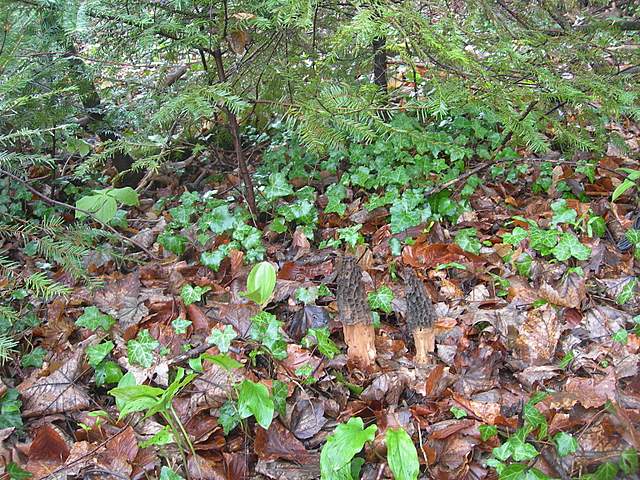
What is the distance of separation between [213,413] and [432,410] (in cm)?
98

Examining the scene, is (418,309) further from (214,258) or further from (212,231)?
(212,231)

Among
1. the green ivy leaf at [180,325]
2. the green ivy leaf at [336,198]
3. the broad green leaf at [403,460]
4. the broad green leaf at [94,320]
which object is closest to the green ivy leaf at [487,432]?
the broad green leaf at [403,460]

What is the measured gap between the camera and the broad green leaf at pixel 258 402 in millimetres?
2037

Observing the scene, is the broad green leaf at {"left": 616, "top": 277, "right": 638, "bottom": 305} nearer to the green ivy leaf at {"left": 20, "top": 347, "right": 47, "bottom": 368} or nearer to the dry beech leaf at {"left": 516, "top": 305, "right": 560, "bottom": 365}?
the dry beech leaf at {"left": 516, "top": 305, "right": 560, "bottom": 365}

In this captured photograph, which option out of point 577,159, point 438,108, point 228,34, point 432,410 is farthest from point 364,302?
point 577,159

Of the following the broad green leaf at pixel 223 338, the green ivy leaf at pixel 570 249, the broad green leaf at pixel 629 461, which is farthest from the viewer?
the green ivy leaf at pixel 570 249

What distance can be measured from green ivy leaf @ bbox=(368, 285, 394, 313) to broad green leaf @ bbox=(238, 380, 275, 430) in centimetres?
88

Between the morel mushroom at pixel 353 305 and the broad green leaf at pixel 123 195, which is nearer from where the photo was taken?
the morel mushroom at pixel 353 305

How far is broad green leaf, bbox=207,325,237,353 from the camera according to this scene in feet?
8.16

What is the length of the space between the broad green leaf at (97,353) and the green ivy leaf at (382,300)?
1.36m

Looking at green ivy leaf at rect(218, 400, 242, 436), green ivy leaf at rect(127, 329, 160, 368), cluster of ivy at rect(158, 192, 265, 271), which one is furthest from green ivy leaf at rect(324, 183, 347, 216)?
green ivy leaf at rect(218, 400, 242, 436)

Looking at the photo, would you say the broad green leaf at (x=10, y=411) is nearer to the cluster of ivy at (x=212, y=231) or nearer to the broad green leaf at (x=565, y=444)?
the cluster of ivy at (x=212, y=231)

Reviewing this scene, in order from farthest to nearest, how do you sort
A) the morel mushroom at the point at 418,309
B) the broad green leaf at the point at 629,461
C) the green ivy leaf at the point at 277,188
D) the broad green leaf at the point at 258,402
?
the green ivy leaf at the point at 277,188, the morel mushroom at the point at 418,309, the broad green leaf at the point at 258,402, the broad green leaf at the point at 629,461

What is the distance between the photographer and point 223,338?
2.50m
